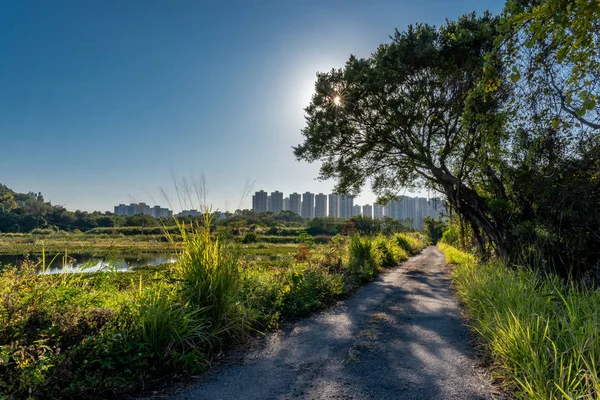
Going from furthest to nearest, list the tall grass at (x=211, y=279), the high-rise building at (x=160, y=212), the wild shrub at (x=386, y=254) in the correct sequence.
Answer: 1. the wild shrub at (x=386, y=254)
2. the high-rise building at (x=160, y=212)
3. the tall grass at (x=211, y=279)

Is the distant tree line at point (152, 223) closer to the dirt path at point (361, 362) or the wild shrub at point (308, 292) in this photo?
the wild shrub at point (308, 292)

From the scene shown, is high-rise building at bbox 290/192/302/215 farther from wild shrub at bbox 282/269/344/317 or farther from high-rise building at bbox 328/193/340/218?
wild shrub at bbox 282/269/344/317

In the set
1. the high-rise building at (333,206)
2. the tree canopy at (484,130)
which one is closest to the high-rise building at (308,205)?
the high-rise building at (333,206)

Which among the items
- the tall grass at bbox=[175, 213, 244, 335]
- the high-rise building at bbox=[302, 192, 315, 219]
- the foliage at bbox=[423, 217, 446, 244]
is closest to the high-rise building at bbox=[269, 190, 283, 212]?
the foliage at bbox=[423, 217, 446, 244]

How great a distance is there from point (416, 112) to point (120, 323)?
33.0 ft

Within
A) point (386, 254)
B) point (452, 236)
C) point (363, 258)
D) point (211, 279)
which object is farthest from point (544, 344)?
point (452, 236)

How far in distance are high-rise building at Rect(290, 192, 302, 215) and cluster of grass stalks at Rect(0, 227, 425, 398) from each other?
66.3 meters

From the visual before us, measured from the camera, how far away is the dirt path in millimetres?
3004

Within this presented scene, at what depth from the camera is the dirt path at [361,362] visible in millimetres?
3004

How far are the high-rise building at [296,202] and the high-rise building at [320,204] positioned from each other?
13.1 feet

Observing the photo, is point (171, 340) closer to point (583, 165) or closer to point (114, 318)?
point (114, 318)

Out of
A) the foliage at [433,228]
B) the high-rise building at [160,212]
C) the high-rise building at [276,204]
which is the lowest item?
the foliage at [433,228]

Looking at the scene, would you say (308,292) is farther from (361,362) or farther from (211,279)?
(361,362)

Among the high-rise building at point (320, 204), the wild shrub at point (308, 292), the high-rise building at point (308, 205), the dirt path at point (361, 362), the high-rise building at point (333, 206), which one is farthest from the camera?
the high-rise building at point (308, 205)
